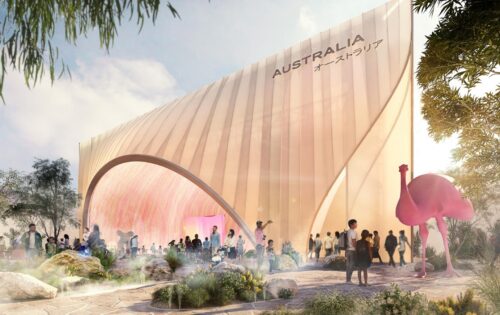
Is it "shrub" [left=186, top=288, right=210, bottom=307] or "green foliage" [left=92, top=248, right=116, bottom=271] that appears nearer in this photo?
"shrub" [left=186, top=288, right=210, bottom=307]

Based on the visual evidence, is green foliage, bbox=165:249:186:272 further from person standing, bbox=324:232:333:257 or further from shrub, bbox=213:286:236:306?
person standing, bbox=324:232:333:257

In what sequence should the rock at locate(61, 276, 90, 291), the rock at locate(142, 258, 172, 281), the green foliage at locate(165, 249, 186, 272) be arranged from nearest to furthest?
1. the rock at locate(61, 276, 90, 291)
2. the rock at locate(142, 258, 172, 281)
3. the green foliage at locate(165, 249, 186, 272)

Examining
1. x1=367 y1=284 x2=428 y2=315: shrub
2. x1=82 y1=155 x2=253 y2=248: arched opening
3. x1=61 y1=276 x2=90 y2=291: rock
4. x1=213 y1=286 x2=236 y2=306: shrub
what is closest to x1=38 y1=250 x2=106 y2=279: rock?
x1=61 y1=276 x2=90 y2=291: rock

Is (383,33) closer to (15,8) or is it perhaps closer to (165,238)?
(15,8)

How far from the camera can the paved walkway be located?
7.26 meters

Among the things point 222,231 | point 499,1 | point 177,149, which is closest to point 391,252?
point 499,1

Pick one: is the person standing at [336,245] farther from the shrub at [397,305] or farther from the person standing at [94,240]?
the shrub at [397,305]

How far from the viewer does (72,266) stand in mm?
10047

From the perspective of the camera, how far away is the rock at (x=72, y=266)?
32.4 ft

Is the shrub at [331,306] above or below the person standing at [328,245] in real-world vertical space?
below

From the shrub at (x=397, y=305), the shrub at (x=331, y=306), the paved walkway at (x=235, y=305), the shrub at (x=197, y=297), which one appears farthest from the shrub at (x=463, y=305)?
the shrub at (x=197, y=297)

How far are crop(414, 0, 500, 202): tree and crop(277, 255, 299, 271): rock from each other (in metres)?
5.93

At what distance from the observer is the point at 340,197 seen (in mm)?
16719

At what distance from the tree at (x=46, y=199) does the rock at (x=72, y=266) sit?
13001 mm
